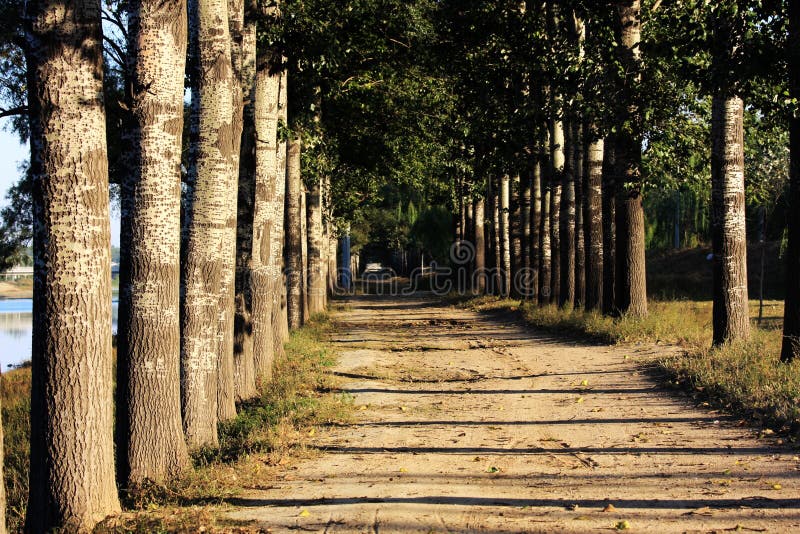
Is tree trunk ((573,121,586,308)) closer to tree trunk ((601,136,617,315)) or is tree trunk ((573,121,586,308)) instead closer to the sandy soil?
tree trunk ((601,136,617,315))

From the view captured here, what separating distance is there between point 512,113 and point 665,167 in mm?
5177

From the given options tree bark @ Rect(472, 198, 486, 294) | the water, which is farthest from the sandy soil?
tree bark @ Rect(472, 198, 486, 294)

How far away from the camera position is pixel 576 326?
19422 mm

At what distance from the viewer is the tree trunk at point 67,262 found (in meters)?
5.80

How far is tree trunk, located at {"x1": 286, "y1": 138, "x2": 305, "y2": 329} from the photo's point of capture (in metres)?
21.1

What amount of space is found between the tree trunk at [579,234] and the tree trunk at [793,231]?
10.2 m

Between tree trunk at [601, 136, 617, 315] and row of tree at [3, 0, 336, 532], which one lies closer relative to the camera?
row of tree at [3, 0, 336, 532]

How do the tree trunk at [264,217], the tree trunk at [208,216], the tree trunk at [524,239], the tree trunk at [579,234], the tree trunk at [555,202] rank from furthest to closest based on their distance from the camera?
the tree trunk at [524,239]
the tree trunk at [555,202]
the tree trunk at [579,234]
the tree trunk at [264,217]
the tree trunk at [208,216]

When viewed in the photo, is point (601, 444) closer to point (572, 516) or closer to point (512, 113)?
point (572, 516)

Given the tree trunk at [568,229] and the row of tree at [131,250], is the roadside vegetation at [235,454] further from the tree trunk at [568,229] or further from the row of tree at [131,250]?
the tree trunk at [568,229]

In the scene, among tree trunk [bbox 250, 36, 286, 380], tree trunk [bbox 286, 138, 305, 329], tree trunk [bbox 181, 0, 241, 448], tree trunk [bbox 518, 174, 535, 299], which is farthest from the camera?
tree trunk [bbox 518, 174, 535, 299]

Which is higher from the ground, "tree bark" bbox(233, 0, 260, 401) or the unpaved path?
"tree bark" bbox(233, 0, 260, 401)

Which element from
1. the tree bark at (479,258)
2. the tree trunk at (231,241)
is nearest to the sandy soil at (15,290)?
the tree bark at (479,258)

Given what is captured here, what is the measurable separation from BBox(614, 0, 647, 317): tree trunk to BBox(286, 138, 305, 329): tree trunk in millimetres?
7607
